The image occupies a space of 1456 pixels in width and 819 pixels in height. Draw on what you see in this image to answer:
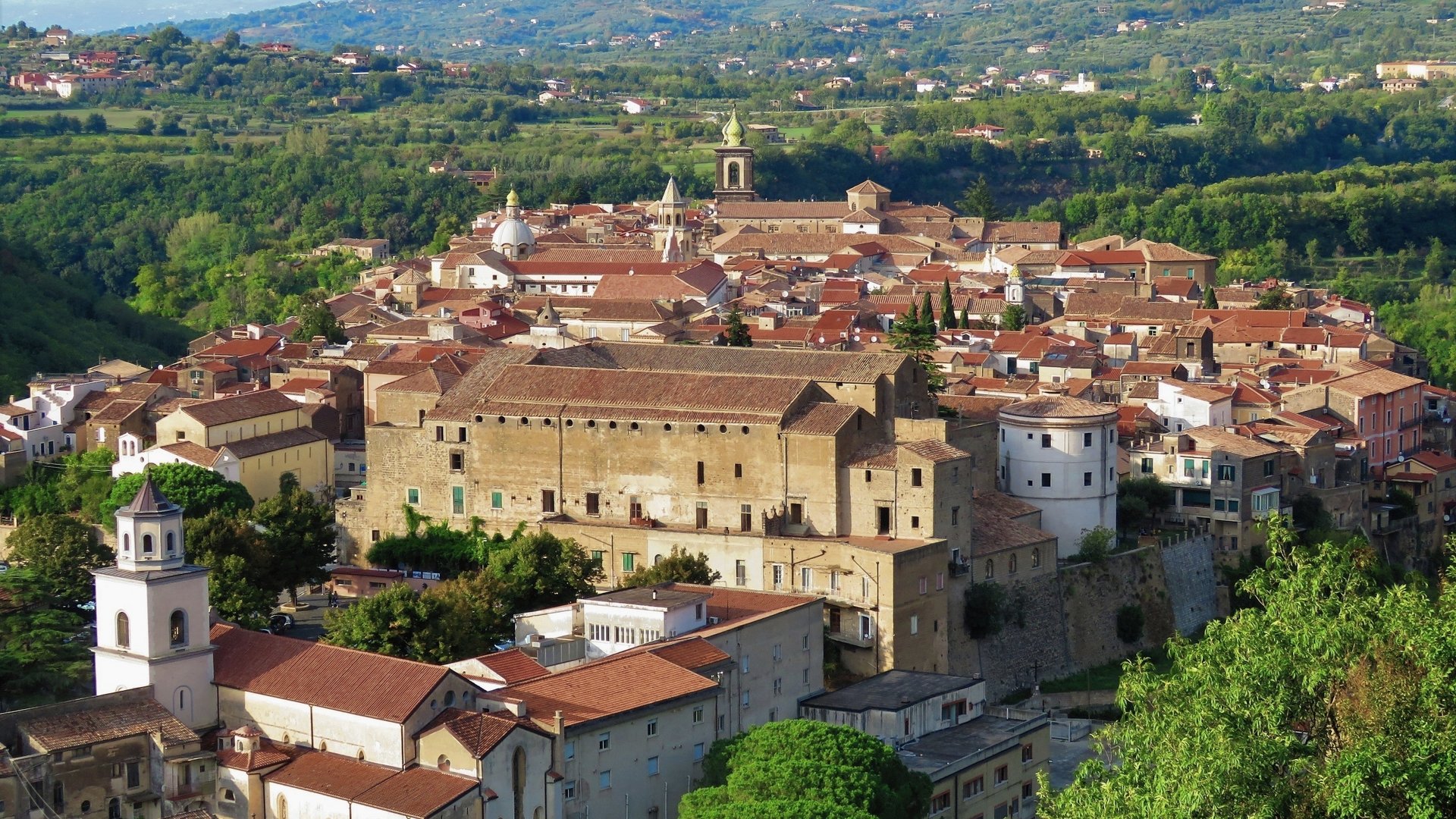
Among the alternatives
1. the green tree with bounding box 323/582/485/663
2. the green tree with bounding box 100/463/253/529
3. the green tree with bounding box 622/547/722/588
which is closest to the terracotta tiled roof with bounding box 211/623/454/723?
the green tree with bounding box 323/582/485/663

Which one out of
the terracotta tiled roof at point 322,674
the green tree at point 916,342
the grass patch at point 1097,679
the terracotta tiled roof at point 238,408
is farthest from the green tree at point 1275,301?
the terracotta tiled roof at point 322,674

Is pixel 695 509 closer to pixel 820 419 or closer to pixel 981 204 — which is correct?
pixel 820 419

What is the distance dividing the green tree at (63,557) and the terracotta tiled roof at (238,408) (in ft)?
21.4

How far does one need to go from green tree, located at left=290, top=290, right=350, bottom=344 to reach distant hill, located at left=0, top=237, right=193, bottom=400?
402 cm

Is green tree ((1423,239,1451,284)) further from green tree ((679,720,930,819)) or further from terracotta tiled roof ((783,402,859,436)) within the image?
green tree ((679,720,930,819))

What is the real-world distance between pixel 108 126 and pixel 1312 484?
273 ft

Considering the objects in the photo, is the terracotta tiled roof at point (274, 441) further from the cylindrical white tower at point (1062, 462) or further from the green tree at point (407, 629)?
the cylindrical white tower at point (1062, 462)

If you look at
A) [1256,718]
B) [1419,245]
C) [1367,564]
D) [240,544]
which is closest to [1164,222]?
[1419,245]

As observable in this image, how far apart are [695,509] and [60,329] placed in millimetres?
30355

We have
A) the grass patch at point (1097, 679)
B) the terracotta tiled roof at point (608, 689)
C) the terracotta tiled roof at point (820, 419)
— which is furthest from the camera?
→ the grass patch at point (1097, 679)

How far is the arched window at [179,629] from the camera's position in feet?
105

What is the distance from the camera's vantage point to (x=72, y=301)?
227ft

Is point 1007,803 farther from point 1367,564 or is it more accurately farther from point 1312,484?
point 1312,484

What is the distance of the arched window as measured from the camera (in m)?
31.9
